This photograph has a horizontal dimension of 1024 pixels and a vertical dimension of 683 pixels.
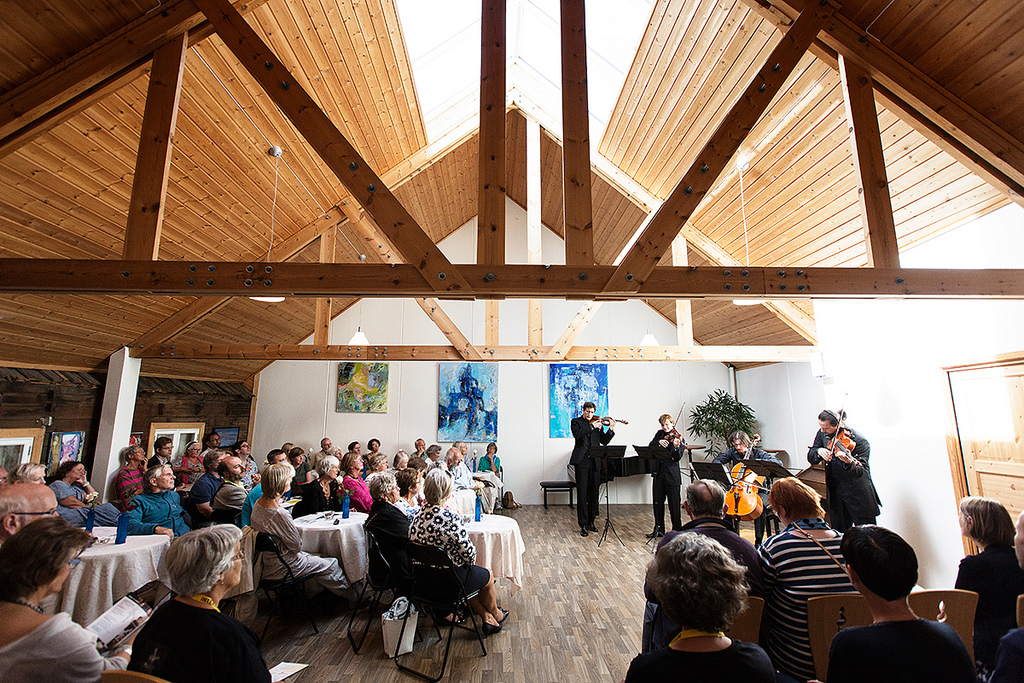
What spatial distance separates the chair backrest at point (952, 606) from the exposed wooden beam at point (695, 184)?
1902mm

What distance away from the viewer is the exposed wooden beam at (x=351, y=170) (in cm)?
297

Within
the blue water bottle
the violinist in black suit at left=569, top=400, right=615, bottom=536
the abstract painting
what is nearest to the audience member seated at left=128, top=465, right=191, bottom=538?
the blue water bottle

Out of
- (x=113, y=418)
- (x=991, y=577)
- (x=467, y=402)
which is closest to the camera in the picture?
(x=991, y=577)

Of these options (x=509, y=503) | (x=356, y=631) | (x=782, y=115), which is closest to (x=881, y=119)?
(x=782, y=115)

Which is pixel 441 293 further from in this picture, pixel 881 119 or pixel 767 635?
pixel 881 119

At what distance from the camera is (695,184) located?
9.70 feet

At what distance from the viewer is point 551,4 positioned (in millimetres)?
4969

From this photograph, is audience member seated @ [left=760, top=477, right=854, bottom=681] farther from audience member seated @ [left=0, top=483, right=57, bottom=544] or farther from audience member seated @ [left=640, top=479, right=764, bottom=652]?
audience member seated @ [left=0, top=483, right=57, bottom=544]

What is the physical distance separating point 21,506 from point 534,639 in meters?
2.85

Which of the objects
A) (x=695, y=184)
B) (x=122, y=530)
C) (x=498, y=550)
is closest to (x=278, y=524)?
(x=122, y=530)

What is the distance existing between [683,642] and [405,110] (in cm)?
589

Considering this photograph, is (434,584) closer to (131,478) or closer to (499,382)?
(131,478)

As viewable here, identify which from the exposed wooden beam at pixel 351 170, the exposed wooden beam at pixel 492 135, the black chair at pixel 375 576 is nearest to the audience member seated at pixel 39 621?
the black chair at pixel 375 576

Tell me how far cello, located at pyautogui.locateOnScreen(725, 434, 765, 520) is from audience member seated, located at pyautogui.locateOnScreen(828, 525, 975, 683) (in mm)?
3585
